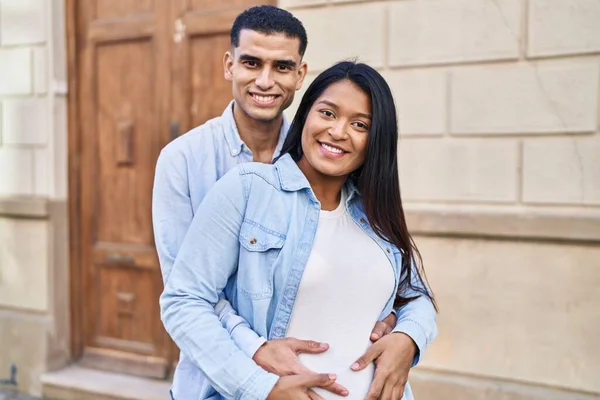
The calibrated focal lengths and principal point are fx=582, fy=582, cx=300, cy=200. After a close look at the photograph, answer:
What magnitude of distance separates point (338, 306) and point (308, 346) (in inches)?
5.2

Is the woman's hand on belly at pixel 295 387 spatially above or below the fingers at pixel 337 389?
above

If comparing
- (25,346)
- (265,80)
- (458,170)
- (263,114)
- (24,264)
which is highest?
(265,80)

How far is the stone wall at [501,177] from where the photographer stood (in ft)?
11.3

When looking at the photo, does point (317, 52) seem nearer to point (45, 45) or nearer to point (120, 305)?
point (45, 45)

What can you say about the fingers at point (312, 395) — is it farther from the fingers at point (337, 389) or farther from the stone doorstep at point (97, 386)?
the stone doorstep at point (97, 386)

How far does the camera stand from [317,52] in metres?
4.06

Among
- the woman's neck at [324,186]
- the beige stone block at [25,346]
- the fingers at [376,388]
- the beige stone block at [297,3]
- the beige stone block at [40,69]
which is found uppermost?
the beige stone block at [297,3]

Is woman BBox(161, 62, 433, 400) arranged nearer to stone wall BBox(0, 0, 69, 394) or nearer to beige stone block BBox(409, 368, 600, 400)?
beige stone block BBox(409, 368, 600, 400)

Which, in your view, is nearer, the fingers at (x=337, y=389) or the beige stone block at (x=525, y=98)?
the fingers at (x=337, y=389)

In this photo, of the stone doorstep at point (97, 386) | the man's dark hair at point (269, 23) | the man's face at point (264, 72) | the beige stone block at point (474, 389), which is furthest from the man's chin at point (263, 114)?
the stone doorstep at point (97, 386)

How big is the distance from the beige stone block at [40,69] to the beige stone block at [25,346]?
1932mm

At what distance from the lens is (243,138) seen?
2.17m

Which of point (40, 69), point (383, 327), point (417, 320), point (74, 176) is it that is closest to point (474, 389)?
point (417, 320)

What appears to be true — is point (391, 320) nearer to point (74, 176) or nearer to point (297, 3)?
point (297, 3)
